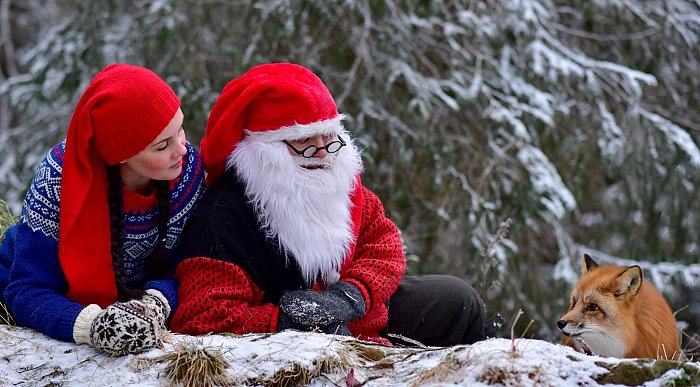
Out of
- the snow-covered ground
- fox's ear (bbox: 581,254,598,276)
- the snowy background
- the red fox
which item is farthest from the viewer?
the snowy background

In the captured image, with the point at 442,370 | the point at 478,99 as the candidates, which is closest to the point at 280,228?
the point at 442,370

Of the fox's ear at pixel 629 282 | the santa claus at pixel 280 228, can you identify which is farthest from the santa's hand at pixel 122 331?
the fox's ear at pixel 629 282

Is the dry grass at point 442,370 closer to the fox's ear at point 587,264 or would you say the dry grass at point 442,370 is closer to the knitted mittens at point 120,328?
the knitted mittens at point 120,328

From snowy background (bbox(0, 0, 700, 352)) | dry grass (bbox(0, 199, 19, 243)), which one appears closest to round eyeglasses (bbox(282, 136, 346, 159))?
dry grass (bbox(0, 199, 19, 243))

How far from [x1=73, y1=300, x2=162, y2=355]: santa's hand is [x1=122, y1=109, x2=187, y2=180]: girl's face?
1.87 feet

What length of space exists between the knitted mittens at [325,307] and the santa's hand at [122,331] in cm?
55

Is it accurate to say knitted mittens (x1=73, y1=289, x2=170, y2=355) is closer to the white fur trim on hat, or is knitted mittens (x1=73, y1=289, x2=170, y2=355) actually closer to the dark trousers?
the white fur trim on hat

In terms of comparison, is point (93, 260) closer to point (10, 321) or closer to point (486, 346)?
point (10, 321)

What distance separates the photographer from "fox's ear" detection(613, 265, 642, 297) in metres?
3.48

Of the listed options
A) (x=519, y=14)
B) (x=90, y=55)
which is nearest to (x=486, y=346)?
(x=519, y=14)

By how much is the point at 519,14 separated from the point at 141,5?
3401 millimetres

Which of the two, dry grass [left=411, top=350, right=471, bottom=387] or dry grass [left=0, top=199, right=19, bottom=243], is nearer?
dry grass [left=411, top=350, right=471, bottom=387]

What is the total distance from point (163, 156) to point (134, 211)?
316mm

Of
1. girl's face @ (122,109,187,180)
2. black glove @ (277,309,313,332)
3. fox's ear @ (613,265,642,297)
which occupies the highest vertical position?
girl's face @ (122,109,187,180)
